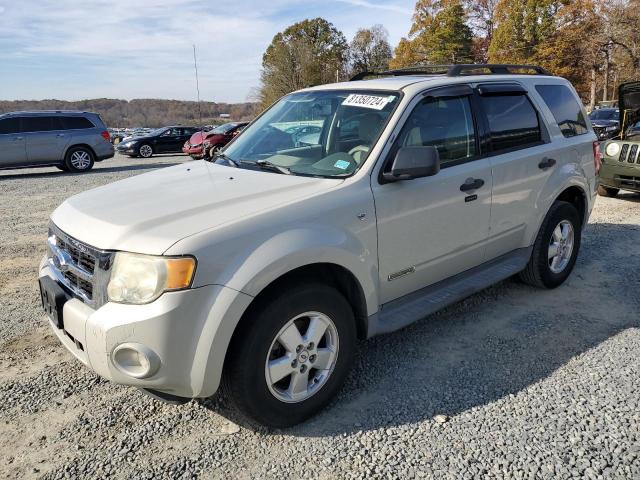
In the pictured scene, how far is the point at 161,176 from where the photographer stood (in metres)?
3.52

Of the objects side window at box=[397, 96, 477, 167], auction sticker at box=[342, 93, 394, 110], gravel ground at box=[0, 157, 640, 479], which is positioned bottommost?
gravel ground at box=[0, 157, 640, 479]

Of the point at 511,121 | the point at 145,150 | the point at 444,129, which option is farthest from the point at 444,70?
the point at 145,150

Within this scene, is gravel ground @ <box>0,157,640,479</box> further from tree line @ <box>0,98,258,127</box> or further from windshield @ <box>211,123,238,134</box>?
tree line @ <box>0,98,258,127</box>

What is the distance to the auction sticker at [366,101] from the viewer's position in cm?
331

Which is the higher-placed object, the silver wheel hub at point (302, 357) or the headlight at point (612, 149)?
the headlight at point (612, 149)

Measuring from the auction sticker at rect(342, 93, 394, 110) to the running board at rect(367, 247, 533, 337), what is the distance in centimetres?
A: 126

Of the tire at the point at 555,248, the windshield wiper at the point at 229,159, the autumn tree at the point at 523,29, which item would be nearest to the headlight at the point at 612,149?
the tire at the point at 555,248

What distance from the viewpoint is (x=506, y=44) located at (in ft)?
161

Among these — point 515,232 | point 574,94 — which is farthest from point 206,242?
point 574,94

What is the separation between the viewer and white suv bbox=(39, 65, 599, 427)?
2305 millimetres

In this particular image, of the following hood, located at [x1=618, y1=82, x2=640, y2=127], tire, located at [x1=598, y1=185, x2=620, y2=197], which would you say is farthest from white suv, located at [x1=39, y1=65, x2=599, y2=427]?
tire, located at [x1=598, y1=185, x2=620, y2=197]

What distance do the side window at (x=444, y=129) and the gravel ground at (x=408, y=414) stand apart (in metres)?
1.37

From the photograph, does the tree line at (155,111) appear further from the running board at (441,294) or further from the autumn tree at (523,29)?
the running board at (441,294)

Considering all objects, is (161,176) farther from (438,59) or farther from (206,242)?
(438,59)
